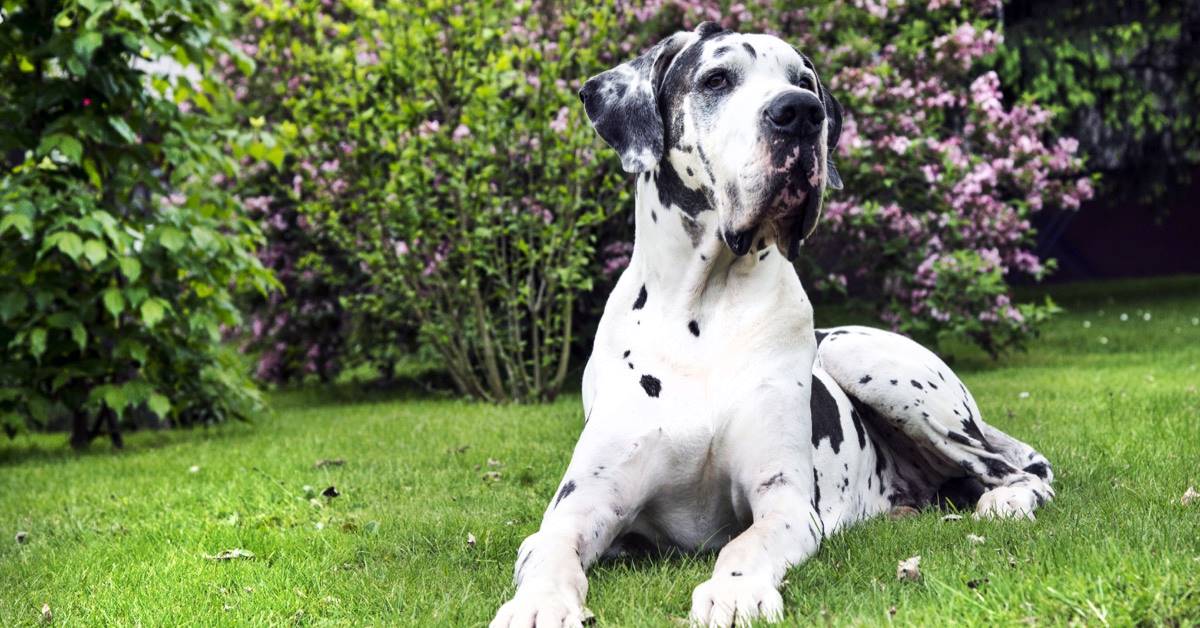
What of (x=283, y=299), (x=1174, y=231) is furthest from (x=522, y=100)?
(x=1174, y=231)

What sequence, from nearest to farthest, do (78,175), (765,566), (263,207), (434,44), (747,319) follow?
(765,566), (747,319), (78,175), (434,44), (263,207)

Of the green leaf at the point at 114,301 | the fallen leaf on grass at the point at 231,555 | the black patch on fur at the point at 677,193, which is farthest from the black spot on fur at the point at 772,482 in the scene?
the green leaf at the point at 114,301

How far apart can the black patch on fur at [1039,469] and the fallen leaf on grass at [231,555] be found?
2679 millimetres

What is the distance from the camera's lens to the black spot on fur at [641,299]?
355cm

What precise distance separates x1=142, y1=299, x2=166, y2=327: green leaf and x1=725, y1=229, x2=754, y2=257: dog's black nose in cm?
453

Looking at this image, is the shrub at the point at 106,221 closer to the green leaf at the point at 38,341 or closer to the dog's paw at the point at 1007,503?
the green leaf at the point at 38,341

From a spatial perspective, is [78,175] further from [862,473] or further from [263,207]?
[862,473]

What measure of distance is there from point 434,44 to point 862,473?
513 cm

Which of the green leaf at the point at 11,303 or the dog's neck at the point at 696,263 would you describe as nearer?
the dog's neck at the point at 696,263

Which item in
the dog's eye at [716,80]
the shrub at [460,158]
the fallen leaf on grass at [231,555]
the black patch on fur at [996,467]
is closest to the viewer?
the dog's eye at [716,80]

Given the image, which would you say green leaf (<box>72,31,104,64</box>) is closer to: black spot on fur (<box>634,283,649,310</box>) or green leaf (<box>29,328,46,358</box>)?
green leaf (<box>29,328,46,358</box>)

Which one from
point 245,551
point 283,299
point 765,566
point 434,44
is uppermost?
point 434,44

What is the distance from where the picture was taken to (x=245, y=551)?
4008 millimetres

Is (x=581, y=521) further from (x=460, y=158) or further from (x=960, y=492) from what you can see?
(x=460, y=158)
